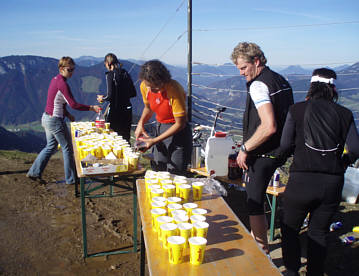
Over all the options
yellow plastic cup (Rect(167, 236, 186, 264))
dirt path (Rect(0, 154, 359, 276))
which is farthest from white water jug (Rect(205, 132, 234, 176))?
yellow plastic cup (Rect(167, 236, 186, 264))

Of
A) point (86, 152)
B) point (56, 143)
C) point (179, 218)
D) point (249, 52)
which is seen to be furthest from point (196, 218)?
point (56, 143)

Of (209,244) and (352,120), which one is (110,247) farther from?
(352,120)

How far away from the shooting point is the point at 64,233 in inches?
138

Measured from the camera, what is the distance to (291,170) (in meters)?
1.92

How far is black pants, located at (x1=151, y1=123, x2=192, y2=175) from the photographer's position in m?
2.88

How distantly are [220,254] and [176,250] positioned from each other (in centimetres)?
24

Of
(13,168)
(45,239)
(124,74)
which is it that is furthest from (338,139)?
(13,168)

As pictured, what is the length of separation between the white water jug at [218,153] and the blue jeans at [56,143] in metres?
2.25

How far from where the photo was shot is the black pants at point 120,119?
15.4 feet

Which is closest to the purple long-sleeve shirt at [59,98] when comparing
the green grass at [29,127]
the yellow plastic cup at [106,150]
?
the yellow plastic cup at [106,150]

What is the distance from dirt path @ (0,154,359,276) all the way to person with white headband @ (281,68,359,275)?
3.56 ft

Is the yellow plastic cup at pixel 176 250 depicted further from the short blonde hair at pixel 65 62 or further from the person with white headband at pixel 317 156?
the short blonde hair at pixel 65 62

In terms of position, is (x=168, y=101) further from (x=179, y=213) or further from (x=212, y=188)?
(x=179, y=213)

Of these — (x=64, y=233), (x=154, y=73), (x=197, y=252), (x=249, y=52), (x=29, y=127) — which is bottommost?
(x=29, y=127)
